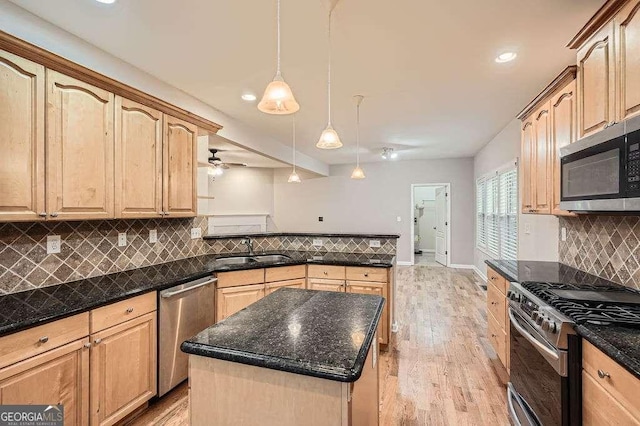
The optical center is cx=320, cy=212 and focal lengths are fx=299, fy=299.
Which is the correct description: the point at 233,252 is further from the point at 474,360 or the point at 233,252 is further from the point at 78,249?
the point at 474,360

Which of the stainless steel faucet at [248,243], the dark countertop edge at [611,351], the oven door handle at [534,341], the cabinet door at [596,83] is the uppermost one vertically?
the cabinet door at [596,83]

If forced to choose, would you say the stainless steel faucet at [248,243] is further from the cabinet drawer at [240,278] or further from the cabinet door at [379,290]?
the cabinet door at [379,290]

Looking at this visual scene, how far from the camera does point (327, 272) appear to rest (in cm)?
308

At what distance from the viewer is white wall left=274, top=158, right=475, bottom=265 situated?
6.93 metres

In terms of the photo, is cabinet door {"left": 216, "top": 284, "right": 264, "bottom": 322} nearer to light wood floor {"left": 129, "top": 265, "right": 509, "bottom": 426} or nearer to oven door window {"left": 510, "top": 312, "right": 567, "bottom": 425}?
light wood floor {"left": 129, "top": 265, "right": 509, "bottom": 426}

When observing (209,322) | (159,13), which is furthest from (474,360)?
(159,13)

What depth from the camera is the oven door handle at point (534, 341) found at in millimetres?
1411

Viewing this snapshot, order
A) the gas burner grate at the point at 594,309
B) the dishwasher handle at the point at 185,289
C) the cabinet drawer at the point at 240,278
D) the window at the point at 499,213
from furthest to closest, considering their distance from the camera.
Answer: the window at the point at 499,213, the cabinet drawer at the point at 240,278, the dishwasher handle at the point at 185,289, the gas burner grate at the point at 594,309

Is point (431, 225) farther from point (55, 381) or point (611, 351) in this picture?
point (55, 381)

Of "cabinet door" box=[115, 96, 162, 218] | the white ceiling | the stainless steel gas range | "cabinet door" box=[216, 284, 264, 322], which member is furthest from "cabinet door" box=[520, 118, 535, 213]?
"cabinet door" box=[115, 96, 162, 218]

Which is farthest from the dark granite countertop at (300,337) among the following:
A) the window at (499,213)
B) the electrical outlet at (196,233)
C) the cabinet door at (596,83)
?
the window at (499,213)

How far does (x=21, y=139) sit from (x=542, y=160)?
3.51 m

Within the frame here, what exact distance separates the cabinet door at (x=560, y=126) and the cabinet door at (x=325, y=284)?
188cm

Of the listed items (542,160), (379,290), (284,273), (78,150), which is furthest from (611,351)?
(78,150)
